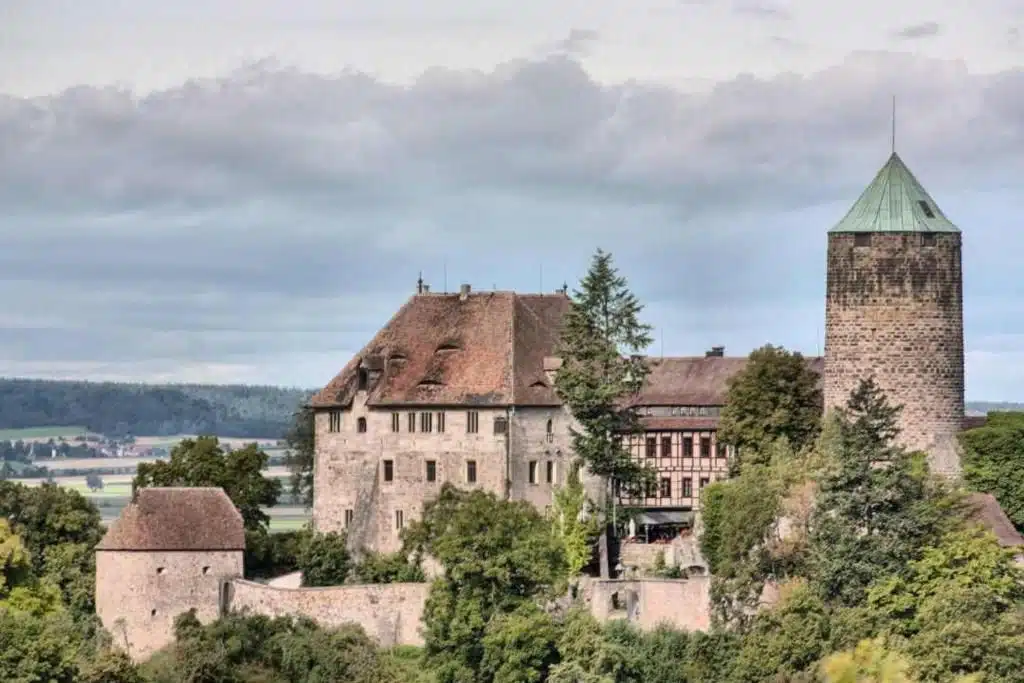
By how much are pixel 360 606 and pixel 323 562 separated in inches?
158

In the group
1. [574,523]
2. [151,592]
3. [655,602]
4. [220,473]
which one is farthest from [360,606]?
[220,473]

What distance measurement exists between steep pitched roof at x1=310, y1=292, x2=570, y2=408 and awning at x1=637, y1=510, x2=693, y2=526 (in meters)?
8.24

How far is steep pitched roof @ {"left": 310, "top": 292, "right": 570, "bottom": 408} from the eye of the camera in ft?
265

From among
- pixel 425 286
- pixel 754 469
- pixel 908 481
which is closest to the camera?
pixel 908 481

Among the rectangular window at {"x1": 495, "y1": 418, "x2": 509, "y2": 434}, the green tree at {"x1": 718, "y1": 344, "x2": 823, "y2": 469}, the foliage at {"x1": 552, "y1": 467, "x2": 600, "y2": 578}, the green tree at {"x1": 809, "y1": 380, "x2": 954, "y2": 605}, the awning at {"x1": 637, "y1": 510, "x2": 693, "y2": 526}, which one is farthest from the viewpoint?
the awning at {"x1": 637, "y1": 510, "x2": 693, "y2": 526}

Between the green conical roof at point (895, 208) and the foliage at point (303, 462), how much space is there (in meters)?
34.4

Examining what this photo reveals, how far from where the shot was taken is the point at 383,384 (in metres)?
82.4

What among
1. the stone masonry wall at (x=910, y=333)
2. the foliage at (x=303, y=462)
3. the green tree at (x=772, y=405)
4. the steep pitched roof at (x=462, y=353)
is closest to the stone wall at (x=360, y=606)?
the steep pitched roof at (x=462, y=353)

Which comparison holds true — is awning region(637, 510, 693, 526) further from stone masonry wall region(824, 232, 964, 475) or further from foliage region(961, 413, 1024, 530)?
foliage region(961, 413, 1024, 530)

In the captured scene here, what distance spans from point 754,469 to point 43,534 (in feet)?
77.8

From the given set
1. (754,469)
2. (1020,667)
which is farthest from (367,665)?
(1020,667)

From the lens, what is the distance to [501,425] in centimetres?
8044

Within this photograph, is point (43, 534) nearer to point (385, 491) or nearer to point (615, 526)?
point (385, 491)

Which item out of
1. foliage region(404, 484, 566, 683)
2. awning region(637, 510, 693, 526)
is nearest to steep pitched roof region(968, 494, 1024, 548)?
foliage region(404, 484, 566, 683)
